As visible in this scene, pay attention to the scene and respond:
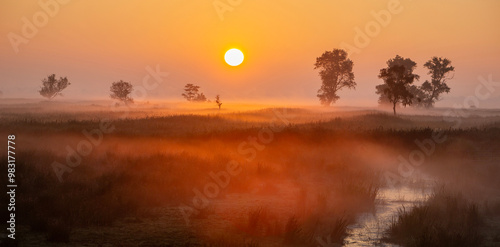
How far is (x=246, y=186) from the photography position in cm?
1562

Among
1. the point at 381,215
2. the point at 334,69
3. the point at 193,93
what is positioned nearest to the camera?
the point at 381,215

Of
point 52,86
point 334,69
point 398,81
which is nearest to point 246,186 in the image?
point 398,81

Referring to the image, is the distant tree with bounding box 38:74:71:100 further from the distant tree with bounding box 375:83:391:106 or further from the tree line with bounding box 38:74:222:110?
the distant tree with bounding box 375:83:391:106

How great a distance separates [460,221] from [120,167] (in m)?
11.9

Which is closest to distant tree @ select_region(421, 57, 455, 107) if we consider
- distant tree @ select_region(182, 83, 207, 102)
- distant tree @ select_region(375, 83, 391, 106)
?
distant tree @ select_region(375, 83, 391, 106)

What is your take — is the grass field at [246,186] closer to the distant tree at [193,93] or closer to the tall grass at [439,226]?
the tall grass at [439,226]

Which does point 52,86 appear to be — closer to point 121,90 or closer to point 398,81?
point 121,90

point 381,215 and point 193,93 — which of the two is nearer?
point 381,215

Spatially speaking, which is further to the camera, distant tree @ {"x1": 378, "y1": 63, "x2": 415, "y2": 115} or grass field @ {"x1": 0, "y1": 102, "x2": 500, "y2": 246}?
distant tree @ {"x1": 378, "y1": 63, "x2": 415, "y2": 115}

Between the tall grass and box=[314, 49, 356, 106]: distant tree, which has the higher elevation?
box=[314, 49, 356, 106]: distant tree

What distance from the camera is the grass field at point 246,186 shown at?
10.0 metres

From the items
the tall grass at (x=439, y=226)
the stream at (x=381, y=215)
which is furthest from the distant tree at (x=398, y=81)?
the tall grass at (x=439, y=226)

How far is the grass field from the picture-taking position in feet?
32.9

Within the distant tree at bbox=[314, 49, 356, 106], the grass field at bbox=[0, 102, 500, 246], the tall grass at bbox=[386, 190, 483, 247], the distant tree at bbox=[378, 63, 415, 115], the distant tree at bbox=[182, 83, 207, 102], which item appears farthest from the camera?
the distant tree at bbox=[182, 83, 207, 102]
